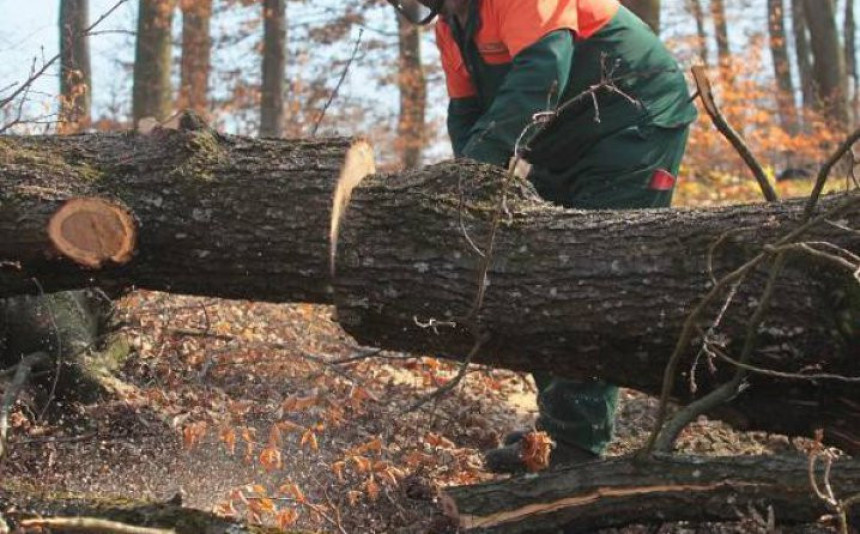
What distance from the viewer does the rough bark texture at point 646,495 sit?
88.3 inches

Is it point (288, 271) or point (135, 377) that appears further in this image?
point (135, 377)

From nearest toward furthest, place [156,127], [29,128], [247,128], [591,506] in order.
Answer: [591,506], [156,127], [29,128], [247,128]

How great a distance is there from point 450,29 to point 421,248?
1275 millimetres

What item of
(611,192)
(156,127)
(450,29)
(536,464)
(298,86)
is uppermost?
(298,86)

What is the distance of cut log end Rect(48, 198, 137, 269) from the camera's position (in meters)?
2.69

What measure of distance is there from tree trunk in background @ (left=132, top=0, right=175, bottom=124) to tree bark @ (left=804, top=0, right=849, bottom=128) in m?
8.54

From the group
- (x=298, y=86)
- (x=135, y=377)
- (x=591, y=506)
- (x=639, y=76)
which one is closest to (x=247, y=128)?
(x=298, y=86)

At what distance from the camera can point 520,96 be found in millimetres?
3170

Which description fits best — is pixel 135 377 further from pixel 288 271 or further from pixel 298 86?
pixel 298 86

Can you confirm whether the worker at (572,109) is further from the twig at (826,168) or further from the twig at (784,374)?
the twig at (826,168)

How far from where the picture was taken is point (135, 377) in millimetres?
3994

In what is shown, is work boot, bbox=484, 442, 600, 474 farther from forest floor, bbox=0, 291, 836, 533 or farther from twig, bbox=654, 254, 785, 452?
twig, bbox=654, 254, 785, 452

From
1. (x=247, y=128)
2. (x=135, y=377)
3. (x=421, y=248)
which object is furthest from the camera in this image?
(x=247, y=128)

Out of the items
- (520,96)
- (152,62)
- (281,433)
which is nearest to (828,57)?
(152,62)
